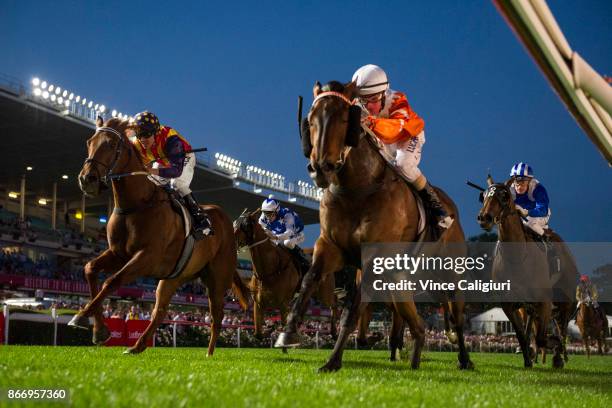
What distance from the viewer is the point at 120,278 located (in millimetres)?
7797

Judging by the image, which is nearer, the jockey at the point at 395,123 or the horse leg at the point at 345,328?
the horse leg at the point at 345,328

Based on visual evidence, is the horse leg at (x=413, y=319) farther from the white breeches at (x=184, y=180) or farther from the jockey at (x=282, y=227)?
the jockey at (x=282, y=227)

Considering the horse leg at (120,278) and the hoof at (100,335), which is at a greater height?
the horse leg at (120,278)

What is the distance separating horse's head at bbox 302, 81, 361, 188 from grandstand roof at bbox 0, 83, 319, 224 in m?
35.0

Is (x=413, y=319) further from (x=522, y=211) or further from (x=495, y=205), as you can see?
(x=522, y=211)

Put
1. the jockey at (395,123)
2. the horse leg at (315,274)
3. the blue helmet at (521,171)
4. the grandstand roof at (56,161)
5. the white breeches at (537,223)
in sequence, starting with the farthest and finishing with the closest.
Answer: the grandstand roof at (56,161) < the blue helmet at (521,171) < the white breeches at (537,223) < the jockey at (395,123) < the horse leg at (315,274)

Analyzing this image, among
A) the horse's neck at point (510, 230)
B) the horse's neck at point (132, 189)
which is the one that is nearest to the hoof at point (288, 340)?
the horse's neck at point (132, 189)

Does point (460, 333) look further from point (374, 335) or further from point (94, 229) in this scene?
point (94, 229)

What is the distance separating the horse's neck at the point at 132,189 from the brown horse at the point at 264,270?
17.9 ft

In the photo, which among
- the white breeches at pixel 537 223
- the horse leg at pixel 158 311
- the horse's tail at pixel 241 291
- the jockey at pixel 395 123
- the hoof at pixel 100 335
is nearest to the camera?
the jockey at pixel 395 123

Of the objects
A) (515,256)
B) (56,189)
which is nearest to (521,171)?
(515,256)

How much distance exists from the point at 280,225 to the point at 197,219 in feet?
17.6

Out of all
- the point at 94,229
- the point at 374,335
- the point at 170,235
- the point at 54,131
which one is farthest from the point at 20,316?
the point at 94,229

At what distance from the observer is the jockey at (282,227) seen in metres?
14.4
